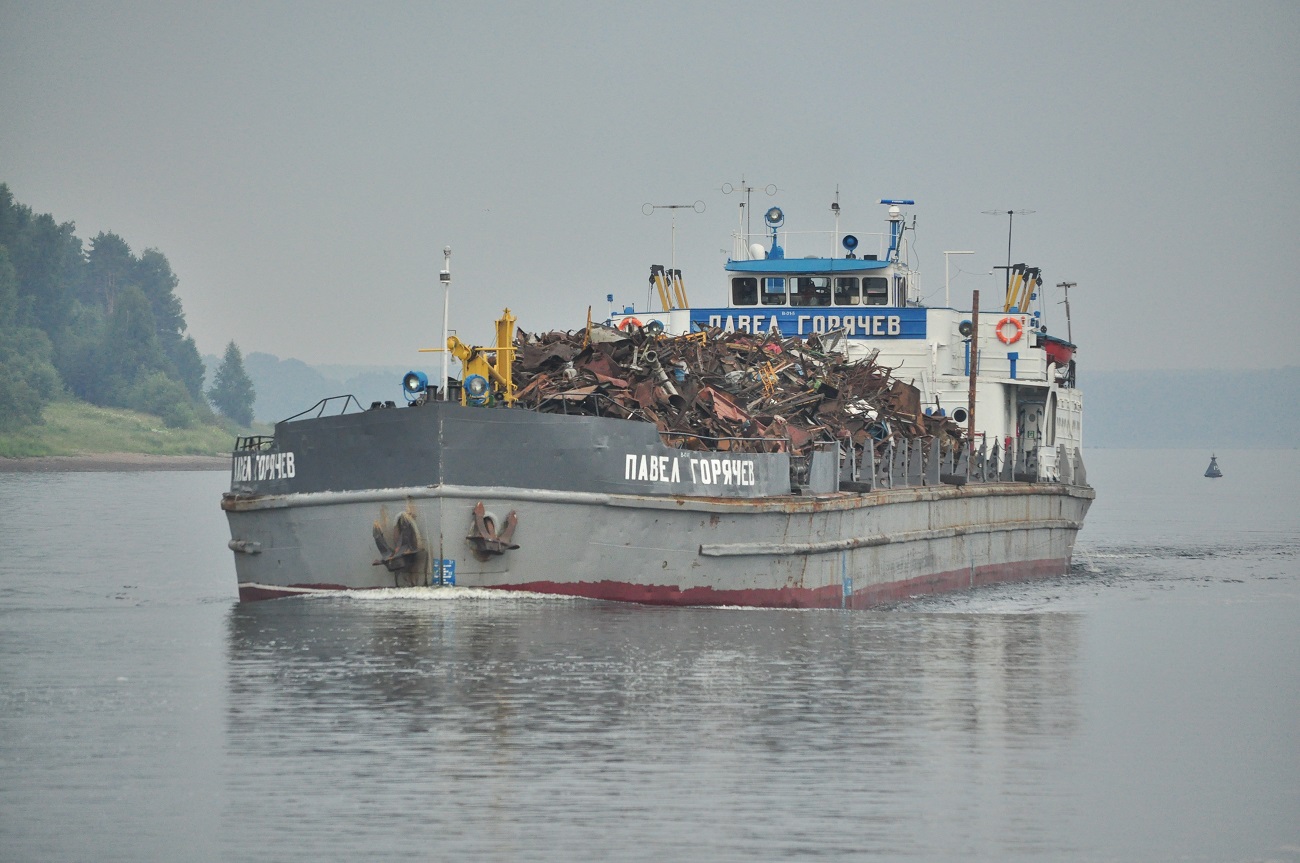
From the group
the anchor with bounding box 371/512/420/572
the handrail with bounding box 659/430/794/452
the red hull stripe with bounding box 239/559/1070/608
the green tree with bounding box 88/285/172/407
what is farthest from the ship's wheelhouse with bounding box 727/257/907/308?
the green tree with bounding box 88/285/172/407

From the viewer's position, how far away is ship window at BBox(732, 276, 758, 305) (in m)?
32.3

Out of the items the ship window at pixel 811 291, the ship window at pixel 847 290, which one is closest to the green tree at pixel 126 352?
the ship window at pixel 811 291

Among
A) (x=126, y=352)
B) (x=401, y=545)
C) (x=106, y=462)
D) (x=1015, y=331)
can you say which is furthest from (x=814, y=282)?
(x=126, y=352)

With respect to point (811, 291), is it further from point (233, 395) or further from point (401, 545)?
point (233, 395)

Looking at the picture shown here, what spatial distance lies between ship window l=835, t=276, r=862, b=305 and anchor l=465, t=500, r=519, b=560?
45.3 ft

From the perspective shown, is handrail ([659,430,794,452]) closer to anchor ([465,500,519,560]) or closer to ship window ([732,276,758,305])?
anchor ([465,500,519,560])

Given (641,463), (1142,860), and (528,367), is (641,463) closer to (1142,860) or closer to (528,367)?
(528,367)

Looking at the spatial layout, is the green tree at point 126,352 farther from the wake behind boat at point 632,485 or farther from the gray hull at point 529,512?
the gray hull at point 529,512

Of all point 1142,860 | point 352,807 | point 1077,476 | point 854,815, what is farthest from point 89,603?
point 1077,476

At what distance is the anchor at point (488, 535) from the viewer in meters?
19.4

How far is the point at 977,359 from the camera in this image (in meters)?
30.5

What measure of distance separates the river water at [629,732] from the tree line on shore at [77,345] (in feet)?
284

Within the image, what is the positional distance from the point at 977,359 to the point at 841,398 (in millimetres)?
5432

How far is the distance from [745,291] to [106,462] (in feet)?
250
